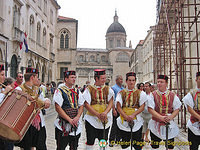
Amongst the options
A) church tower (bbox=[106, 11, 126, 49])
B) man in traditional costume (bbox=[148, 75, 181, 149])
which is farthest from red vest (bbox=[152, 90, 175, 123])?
church tower (bbox=[106, 11, 126, 49])

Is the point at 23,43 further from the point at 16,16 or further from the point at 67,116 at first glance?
the point at 67,116

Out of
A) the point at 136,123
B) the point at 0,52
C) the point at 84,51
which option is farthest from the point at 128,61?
the point at 136,123

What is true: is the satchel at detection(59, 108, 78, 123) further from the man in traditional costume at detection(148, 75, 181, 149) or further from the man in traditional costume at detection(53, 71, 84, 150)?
the man in traditional costume at detection(148, 75, 181, 149)

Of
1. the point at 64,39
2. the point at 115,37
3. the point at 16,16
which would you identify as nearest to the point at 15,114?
the point at 16,16

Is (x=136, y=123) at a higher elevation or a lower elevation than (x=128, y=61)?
lower

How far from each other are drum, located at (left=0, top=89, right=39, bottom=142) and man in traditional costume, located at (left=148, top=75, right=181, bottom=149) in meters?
2.44

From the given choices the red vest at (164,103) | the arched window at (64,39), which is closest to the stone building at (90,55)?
the arched window at (64,39)

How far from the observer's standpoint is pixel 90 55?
71875mm

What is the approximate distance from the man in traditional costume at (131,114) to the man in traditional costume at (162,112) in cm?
28

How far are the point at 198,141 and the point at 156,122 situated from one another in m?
0.88

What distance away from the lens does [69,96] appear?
464cm

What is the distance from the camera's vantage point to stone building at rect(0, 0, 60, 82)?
16.4 m

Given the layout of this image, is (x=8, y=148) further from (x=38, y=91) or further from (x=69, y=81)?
(x=69, y=81)

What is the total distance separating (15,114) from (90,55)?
68.5 m
